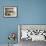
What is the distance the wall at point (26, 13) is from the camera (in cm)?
379

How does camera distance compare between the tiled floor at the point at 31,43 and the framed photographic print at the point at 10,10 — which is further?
the framed photographic print at the point at 10,10

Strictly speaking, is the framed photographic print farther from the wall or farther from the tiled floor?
the tiled floor

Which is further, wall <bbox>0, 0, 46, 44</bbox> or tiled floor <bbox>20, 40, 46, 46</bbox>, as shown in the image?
wall <bbox>0, 0, 46, 44</bbox>

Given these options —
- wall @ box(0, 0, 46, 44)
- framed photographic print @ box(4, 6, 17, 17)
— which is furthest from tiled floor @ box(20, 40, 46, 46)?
framed photographic print @ box(4, 6, 17, 17)

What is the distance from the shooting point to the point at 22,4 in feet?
12.5

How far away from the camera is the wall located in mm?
3785

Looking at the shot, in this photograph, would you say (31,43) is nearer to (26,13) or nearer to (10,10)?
(26,13)

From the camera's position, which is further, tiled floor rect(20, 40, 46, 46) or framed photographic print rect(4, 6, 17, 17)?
framed photographic print rect(4, 6, 17, 17)

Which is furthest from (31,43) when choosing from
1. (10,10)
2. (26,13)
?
(10,10)

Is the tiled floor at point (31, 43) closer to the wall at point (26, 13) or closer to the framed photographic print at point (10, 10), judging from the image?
the wall at point (26, 13)

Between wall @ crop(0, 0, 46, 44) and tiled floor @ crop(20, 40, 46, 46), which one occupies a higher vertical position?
wall @ crop(0, 0, 46, 44)

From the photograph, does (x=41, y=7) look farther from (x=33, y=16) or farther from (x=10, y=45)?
(x=10, y=45)

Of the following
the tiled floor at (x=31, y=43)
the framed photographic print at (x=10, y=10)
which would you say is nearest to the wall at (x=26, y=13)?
the framed photographic print at (x=10, y=10)

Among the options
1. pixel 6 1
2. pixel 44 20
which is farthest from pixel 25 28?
pixel 6 1
